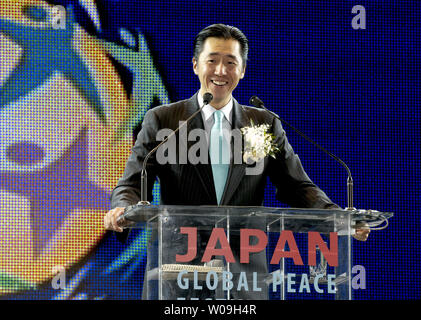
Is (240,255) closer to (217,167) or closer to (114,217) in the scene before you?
(114,217)

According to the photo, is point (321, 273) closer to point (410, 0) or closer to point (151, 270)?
point (151, 270)

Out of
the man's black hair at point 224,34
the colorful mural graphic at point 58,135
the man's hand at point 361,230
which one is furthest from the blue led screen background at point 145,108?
the man's hand at point 361,230

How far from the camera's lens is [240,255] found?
9.28ft

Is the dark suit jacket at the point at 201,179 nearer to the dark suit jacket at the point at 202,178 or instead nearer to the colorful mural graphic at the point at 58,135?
the dark suit jacket at the point at 202,178

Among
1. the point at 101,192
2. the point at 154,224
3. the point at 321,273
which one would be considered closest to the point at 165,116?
the point at 154,224

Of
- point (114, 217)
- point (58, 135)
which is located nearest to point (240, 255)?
point (114, 217)

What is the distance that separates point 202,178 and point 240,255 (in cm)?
74

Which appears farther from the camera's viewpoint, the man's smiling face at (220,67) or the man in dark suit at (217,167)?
the man's smiling face at (220,67)

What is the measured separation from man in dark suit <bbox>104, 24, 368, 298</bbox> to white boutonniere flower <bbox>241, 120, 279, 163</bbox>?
0.05 m

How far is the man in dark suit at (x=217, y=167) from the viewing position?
350cm

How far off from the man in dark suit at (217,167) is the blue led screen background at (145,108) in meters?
1.45

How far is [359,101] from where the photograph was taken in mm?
5445
